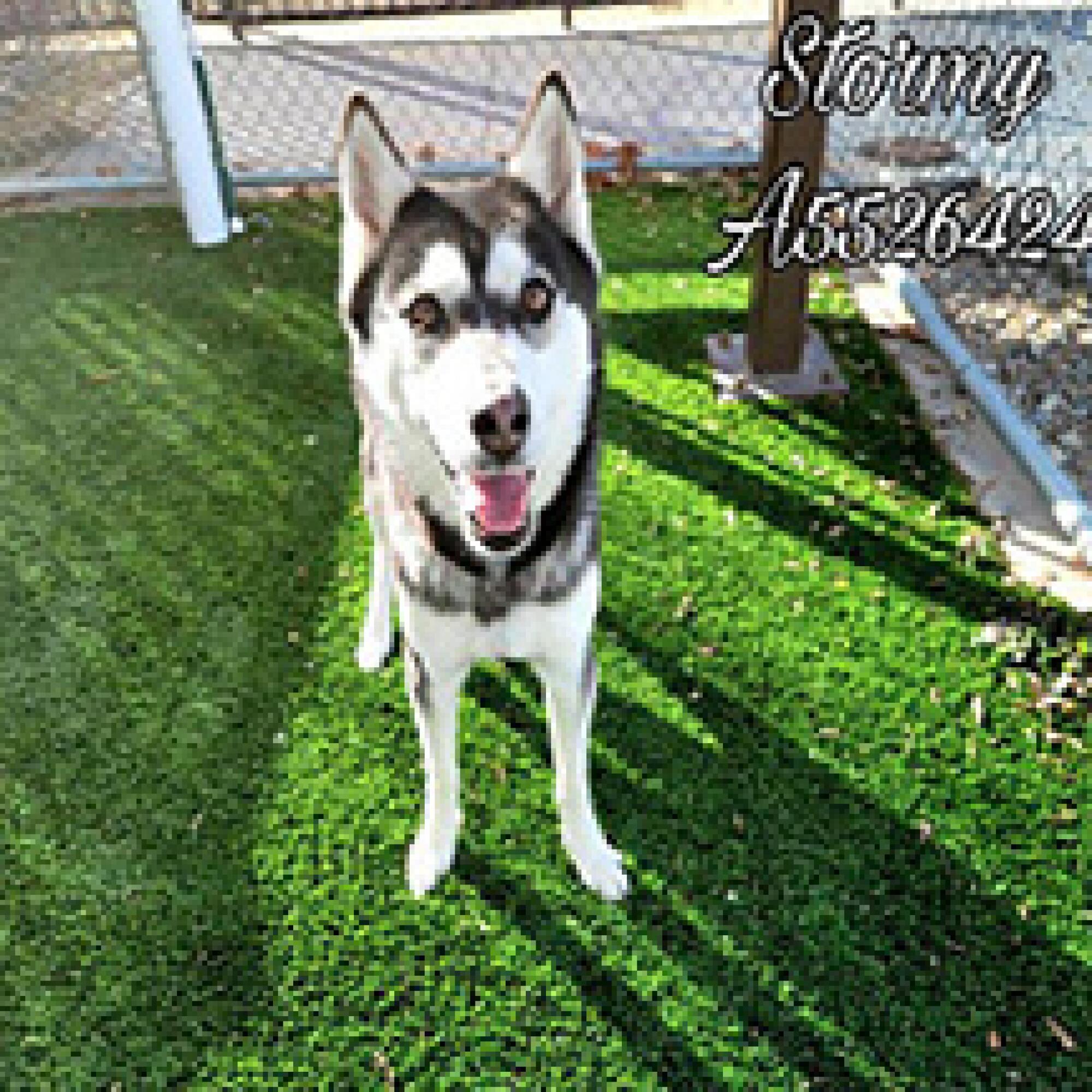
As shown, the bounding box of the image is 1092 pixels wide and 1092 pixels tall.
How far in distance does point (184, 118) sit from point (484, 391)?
4.56 meters

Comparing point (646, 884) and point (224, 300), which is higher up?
point (224, 300)

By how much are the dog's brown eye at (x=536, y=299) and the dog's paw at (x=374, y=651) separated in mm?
1680

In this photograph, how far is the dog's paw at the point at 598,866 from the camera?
2.92 meters

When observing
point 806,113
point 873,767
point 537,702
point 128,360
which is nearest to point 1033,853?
point 873,767

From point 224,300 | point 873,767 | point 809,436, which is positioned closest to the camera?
point 873,767

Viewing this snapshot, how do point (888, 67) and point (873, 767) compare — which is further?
point (888, 67)

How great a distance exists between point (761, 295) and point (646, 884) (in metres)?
2.62

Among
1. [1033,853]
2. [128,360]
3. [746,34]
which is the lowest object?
[1033,853]

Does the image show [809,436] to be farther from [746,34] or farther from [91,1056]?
[746,34]

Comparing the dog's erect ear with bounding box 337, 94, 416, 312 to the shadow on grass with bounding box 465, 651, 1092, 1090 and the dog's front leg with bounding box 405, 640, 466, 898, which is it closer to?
the dog's front leg with bounding box 405, 640, 466, 898

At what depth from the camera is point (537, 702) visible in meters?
3.45

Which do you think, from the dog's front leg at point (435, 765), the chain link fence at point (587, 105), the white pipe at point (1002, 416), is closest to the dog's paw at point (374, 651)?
the dog's front leg at point (435, 765)

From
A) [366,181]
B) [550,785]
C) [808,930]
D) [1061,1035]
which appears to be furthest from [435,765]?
[1061,1035]

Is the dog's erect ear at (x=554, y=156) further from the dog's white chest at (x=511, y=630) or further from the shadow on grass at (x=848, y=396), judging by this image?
the shadow on grass at (x=848, y=396)
